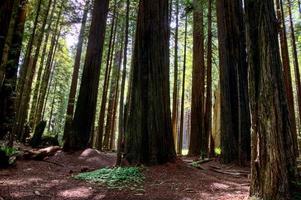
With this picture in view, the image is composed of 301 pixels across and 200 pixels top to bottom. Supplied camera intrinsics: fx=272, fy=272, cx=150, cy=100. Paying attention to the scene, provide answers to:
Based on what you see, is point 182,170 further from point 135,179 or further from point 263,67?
point 263,67

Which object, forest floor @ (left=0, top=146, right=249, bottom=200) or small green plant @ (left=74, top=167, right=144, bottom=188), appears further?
small green plant @ (left=74, top=167, right=144, bottom=188)

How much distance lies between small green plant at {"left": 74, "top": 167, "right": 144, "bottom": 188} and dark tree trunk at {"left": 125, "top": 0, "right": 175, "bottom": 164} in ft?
2.72

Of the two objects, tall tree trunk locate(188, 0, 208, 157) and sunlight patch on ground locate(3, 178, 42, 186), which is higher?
tall tree trunk locate(188, 0, 208, 157)

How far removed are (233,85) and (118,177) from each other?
18.9 ft

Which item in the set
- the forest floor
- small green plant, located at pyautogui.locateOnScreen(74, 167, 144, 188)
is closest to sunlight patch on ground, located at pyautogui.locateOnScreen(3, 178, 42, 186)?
the forest floor

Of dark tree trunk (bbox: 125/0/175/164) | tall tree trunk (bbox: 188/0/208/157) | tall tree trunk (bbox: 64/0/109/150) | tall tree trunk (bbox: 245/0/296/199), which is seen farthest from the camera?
tall tree trunk (bbox: 188/0/208/157)

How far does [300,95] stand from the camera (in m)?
13.8

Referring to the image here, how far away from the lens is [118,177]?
5.58m

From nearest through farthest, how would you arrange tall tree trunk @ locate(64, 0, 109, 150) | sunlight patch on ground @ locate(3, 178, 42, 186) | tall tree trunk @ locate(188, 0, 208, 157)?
sunlight patch on ground @ locate(3, 178, 42, 186), tall tree trunk @ locate(64, 0, 109, 150), tall tree trunk @ locate(188, 0, 208, 157)

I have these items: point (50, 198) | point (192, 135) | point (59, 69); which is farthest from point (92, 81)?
point (59, 69)

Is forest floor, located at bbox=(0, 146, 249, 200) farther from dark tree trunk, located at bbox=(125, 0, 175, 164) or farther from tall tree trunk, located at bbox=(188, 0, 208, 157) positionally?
tall tree trunk, located at bbox=(188, 0, 208, 157)

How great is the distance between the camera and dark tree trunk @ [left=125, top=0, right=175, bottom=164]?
6.80 meters

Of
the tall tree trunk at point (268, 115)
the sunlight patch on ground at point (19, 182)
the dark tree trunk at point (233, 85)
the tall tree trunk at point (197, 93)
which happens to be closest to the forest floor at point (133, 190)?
the sunlight patch on ground at point (19, 182)

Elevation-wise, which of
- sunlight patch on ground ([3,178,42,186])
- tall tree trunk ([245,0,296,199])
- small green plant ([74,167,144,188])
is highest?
tall tree trunk ([245,0,296,199])
